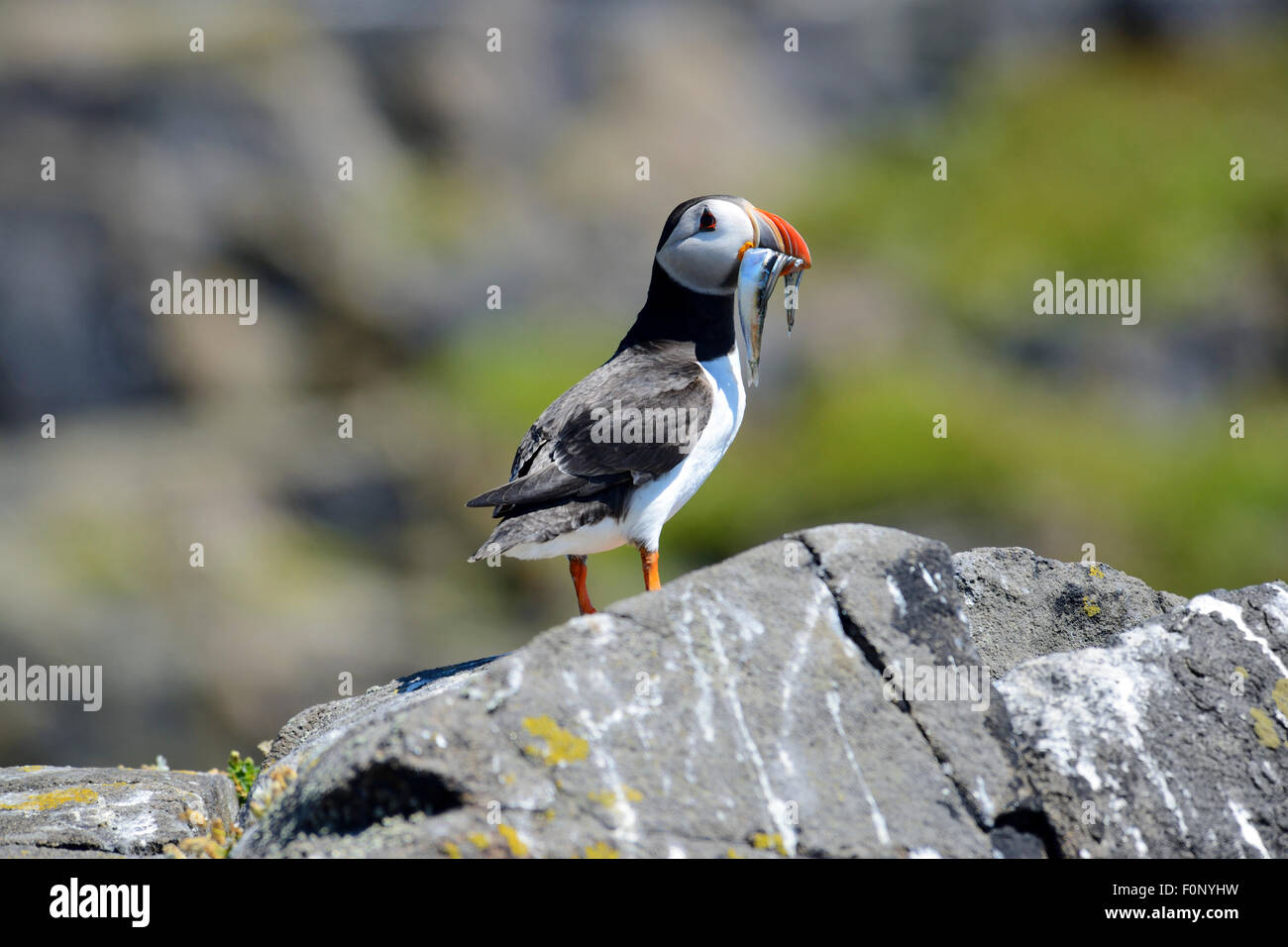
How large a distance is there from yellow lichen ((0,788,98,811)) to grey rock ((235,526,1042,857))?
2134 millimetres

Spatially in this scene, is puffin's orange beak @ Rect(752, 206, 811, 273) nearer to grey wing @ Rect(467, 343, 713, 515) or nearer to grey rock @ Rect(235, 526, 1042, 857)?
grey wing @ Rect(467, 343, 713, 515)

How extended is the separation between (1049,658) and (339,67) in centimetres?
2333

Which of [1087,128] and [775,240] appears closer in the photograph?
[775,240]

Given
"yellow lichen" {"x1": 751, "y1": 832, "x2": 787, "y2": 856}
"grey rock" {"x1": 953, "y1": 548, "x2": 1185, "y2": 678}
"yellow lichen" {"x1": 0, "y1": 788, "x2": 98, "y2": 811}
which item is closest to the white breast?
"grey rock" {"x1": 953, "y1": 548, "x2": 1185, "y2": 678}

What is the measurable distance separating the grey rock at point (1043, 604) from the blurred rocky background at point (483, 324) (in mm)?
11554

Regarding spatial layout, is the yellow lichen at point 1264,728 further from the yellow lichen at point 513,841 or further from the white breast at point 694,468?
the yellow lichen at point 513,841

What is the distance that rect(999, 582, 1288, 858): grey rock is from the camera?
6.40 m

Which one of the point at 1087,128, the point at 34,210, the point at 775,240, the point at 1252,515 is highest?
the point at 1087,128

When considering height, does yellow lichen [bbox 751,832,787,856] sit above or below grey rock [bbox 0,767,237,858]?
above

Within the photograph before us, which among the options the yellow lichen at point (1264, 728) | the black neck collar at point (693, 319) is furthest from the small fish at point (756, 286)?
the yellow lichen at point (1264, 728)

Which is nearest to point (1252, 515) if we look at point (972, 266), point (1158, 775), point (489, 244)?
point (972, 266)

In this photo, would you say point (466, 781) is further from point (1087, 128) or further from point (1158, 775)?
point (1087, 128)
